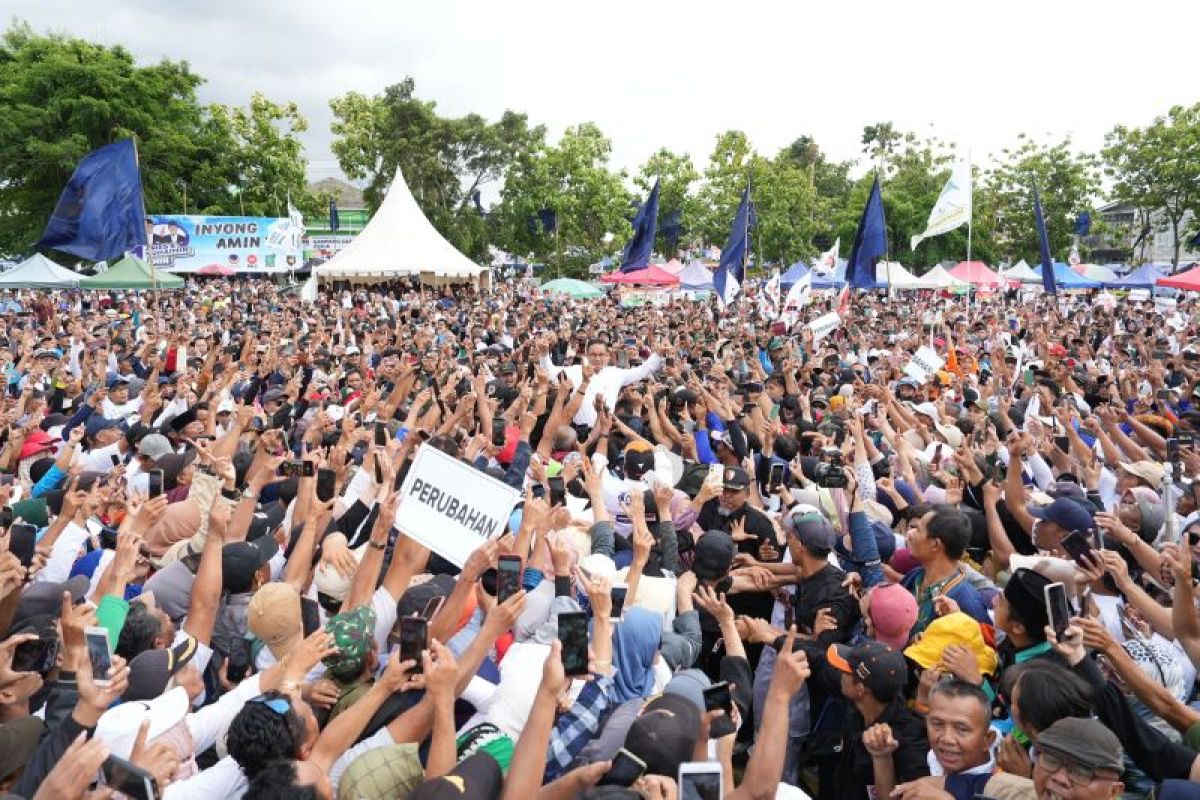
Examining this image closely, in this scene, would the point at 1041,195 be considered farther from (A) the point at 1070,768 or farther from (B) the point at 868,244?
(A) the point at 1070,768

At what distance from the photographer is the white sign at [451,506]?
338 centimetres

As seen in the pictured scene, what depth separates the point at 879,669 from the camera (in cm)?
303

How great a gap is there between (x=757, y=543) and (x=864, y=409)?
3.79m

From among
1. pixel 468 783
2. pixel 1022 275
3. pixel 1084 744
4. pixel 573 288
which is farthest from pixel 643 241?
pixel 1022 275

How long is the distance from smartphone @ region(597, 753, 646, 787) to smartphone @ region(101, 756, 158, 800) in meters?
1.09

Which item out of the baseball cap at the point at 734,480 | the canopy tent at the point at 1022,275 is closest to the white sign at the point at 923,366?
the baseball cap at the point at 734,480

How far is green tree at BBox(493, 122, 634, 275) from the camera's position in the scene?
43969 millimetres

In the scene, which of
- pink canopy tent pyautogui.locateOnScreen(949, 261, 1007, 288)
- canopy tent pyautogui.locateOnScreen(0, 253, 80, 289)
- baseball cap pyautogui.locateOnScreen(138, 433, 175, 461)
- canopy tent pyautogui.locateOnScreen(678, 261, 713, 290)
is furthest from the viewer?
pink canopy tent pyautogui.locateOnScreen(949, 261, 1007, 288)

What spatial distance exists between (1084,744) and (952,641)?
1.15 m

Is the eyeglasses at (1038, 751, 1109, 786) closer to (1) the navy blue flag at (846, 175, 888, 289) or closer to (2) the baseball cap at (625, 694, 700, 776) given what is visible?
(2) the baseball cap at (625, 694, 700, 776)

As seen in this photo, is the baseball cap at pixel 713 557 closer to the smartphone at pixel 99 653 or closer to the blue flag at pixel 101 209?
the smartphone at pixel 99 653

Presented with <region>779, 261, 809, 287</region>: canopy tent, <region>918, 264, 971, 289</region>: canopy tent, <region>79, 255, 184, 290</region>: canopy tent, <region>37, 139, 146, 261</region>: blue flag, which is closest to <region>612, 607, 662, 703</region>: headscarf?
<region>37, 139, 146, 261</region>: blue flag

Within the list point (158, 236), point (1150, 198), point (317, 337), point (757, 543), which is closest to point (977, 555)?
point (757, 543)

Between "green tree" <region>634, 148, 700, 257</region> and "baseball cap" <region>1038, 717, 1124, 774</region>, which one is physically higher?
"green tree" <region>634, 148, 700, 257</region>
